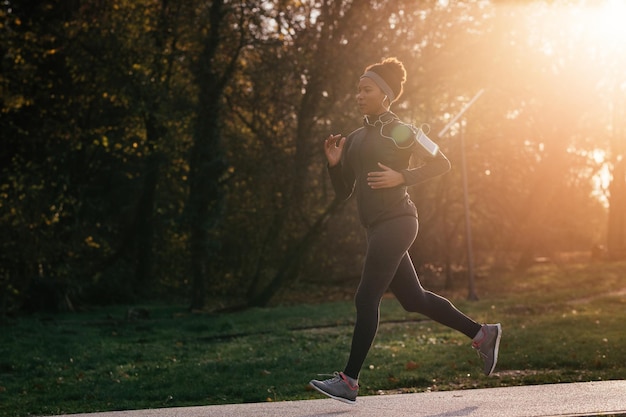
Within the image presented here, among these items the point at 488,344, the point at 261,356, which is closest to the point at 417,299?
the point at 488,344

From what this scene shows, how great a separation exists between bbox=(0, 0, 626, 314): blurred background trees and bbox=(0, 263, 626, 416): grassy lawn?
3.86 meters

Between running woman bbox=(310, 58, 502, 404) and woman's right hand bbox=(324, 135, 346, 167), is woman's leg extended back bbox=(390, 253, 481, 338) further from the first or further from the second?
woman's right hand bbox=(324, 135, 346, 167)

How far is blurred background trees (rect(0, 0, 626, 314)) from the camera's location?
25125 mm

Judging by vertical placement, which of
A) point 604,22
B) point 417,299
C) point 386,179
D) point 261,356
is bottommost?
point 261,356

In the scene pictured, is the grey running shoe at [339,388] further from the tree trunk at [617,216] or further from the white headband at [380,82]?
the tree trunk at [617,216]

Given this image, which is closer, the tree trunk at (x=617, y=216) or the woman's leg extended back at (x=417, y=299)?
the woman's leg extended back at (x=417, y=299)

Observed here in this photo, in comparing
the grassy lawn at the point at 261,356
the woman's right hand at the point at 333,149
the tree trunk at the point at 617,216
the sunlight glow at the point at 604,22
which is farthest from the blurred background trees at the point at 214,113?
the woman's right hand at the point at 333,149

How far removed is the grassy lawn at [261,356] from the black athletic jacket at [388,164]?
2.46m

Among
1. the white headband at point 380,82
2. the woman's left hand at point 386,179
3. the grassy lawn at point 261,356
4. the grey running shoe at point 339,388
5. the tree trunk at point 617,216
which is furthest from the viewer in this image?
the tree trunk at point 617,216

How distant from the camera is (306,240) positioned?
28.8 metres

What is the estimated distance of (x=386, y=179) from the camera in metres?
6.21

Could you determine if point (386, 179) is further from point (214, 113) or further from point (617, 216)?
point (617, 216)

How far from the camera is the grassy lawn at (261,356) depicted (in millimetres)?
9367

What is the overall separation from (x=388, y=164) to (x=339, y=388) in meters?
1.39
